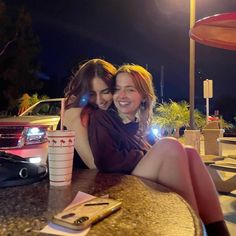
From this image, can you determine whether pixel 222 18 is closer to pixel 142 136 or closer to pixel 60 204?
pixel 142 136

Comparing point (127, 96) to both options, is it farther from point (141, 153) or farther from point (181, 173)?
point (181, 173)

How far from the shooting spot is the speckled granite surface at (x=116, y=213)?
1210mm

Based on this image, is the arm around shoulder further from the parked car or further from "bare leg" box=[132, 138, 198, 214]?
the parked car

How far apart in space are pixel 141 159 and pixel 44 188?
660 millimetres

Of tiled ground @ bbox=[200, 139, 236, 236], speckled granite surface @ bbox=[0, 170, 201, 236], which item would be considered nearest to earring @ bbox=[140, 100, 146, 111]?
speckled granite surface @ bbox=[0, 170, 201, 236]

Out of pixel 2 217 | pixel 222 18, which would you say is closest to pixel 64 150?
pixel 2 217

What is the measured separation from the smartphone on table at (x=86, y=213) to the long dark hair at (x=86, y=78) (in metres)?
1.56

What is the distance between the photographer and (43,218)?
1.30 meters

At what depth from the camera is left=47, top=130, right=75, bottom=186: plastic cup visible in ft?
5.92

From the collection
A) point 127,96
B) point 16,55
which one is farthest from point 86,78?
point 16,55

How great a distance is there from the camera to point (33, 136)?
6336 millimetres

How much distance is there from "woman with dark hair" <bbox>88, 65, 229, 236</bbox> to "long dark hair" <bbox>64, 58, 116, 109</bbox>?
0.47 feet

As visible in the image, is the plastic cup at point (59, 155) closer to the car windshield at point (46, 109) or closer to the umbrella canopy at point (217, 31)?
the umbrella canopy at point (217, 31)

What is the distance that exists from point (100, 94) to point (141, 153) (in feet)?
2.47
